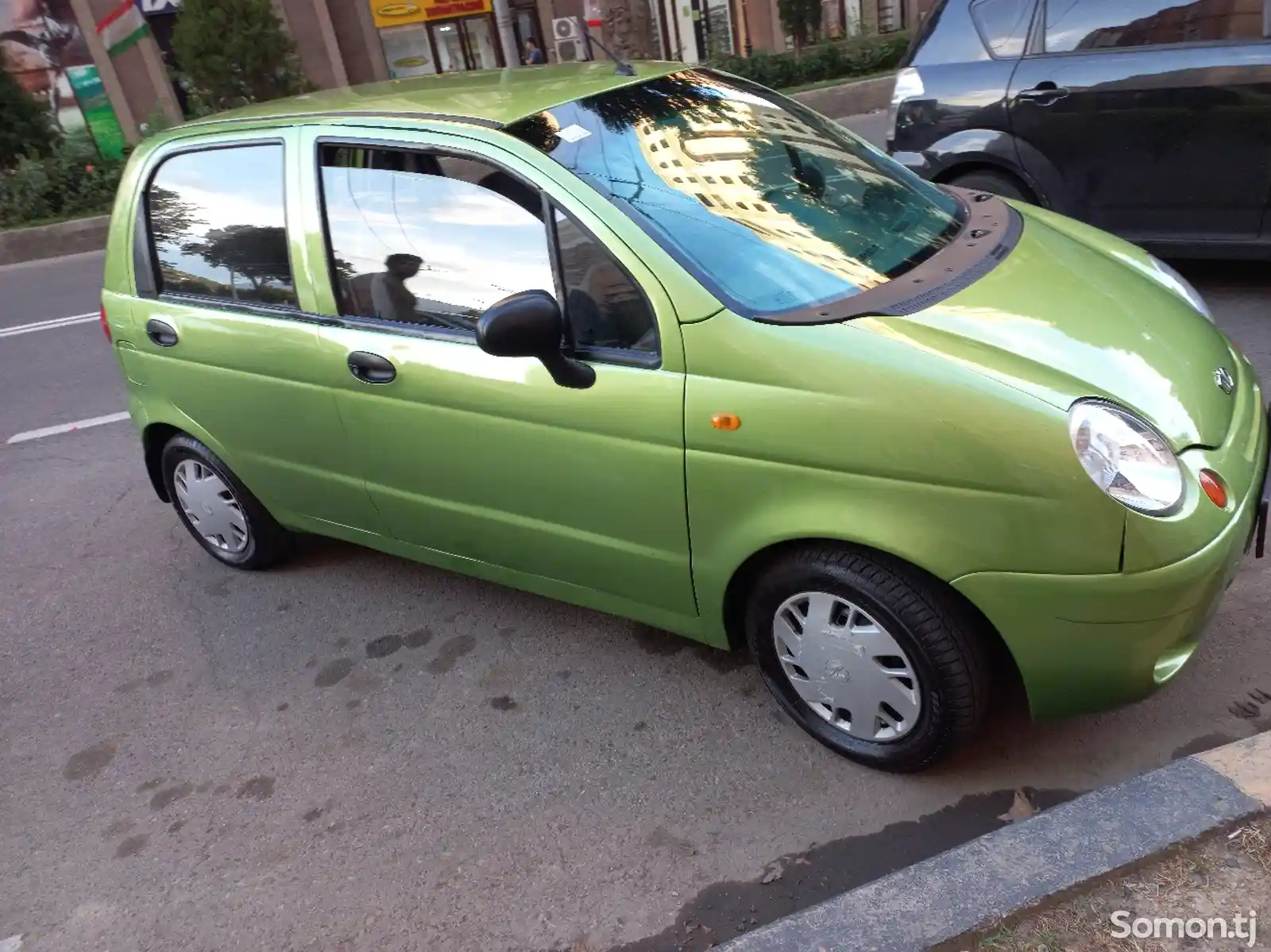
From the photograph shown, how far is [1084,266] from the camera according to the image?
9.59ft

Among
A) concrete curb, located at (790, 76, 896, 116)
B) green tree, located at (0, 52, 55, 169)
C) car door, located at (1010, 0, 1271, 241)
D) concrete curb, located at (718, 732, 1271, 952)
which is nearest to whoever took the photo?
concrete curb, located at (718, 732, 1271, 952)

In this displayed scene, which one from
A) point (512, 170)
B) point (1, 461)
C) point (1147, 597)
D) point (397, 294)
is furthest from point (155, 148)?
point (1147, 597)

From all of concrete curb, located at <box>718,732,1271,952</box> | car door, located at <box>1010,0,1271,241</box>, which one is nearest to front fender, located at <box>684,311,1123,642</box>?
concrete curb, located at <box>718,732,1271,952</box>

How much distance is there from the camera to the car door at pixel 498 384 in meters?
2.68

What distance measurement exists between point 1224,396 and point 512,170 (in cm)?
192

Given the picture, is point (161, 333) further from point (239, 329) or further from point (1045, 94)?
point (1045, 94)

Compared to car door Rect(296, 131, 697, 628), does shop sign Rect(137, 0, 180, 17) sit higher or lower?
higher

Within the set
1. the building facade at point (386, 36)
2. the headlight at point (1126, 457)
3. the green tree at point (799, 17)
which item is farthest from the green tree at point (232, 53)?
the headlight at point (1126, 457)

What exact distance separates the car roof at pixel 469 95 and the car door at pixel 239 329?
20 cm

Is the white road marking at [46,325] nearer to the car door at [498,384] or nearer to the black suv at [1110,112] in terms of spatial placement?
the car door at [498,384]

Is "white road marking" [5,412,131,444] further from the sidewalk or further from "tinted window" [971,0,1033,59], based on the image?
the sidewalk

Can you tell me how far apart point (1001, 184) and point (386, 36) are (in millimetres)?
18722

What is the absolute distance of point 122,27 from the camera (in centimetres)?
1930

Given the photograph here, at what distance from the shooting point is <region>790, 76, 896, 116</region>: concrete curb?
44.8 ft
